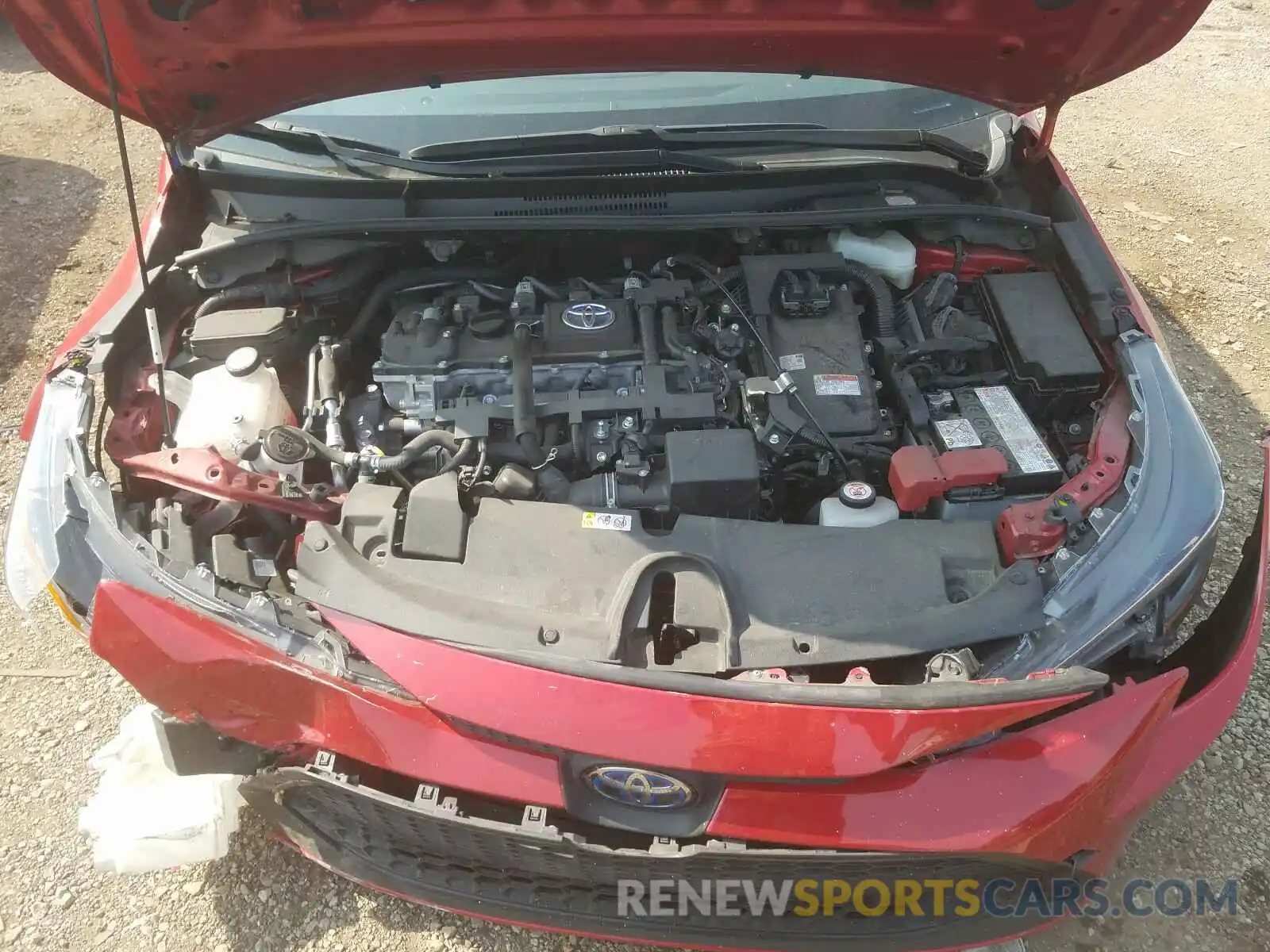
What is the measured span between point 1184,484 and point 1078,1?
1060 millimetres

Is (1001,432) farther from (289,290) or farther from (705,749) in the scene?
(289,290)

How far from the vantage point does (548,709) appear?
140 cm

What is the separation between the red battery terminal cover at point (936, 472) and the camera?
1877mm

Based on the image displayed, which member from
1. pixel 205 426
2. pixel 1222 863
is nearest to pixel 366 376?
pixel 205 426

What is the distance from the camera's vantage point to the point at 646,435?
1.99 metres

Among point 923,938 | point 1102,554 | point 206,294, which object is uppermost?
point 206,294

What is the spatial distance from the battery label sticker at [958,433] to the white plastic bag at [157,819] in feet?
6.04

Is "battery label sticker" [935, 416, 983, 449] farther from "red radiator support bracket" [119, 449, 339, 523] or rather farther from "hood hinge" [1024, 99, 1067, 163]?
"red radiator support bracket" [119, 449, 339, 523]

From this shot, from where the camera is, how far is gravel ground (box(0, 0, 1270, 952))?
6.77 ft

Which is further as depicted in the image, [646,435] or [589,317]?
[589,317]

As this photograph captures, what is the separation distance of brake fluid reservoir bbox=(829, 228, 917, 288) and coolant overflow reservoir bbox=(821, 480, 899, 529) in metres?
0.79

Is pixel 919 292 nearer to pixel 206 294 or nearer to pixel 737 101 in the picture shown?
pixel 737 101

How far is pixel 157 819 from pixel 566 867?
1.05 meters

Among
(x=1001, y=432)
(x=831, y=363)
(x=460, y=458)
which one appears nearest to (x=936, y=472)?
(x=1001, y=432)
